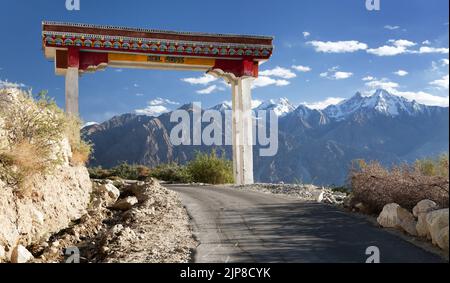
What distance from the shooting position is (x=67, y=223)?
1059 centimetres

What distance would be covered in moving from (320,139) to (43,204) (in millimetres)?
139313

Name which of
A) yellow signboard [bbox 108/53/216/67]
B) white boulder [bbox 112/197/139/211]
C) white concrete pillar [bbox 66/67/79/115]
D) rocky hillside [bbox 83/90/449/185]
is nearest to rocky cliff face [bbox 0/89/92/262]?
white boulder [bbox 112/197/139/211]

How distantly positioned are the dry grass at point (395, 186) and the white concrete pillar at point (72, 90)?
1267 cm

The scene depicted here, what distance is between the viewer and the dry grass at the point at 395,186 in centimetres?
920

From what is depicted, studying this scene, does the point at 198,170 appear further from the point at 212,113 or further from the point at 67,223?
the point at 67,223

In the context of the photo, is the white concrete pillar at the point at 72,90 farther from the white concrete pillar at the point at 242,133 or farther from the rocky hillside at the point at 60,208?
the white concrete pillar at the point at 242,133

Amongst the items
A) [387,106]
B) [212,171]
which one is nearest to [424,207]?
[212,171]

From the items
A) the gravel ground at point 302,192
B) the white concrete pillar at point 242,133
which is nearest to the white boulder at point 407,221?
the gravel ground at point 302,192

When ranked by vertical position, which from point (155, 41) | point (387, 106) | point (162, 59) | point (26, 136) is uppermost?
point (387, 106)

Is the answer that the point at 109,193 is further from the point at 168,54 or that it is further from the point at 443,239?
the point at 168,54

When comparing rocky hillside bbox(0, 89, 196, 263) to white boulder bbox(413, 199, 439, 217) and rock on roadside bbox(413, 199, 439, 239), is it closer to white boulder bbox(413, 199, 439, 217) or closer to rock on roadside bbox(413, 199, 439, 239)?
rock on roadside bbox(413, 199, 439, 239)

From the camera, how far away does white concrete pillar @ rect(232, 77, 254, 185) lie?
22828 millimetres

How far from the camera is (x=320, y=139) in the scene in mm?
145250
